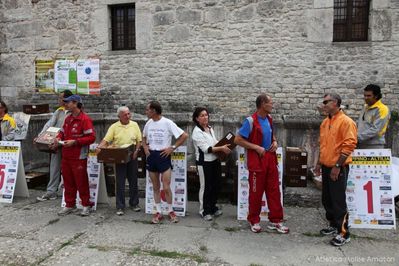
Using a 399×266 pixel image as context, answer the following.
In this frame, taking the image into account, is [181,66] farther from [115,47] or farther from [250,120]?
[250,120]

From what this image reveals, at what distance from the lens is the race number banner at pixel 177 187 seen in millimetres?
5102

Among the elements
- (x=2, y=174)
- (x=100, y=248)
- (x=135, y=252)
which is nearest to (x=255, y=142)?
(x=135, y=252)

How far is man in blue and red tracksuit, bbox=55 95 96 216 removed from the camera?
196 inches

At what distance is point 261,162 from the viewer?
4.38m

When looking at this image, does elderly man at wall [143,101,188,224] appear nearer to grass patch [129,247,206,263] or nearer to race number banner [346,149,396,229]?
grass patch [129,247,206,263]

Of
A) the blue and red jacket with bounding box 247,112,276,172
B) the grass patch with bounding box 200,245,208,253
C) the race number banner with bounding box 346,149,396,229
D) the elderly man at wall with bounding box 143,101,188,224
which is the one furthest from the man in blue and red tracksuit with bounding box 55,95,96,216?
the race number banner with bounding box 346,149,396,229

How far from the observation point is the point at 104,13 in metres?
10.7

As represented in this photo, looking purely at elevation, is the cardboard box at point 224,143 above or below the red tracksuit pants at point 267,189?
above

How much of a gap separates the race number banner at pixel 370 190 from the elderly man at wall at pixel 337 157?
42cm

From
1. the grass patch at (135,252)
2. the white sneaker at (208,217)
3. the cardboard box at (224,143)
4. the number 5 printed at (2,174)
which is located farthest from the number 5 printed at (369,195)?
the number 5 printed at (2,174)

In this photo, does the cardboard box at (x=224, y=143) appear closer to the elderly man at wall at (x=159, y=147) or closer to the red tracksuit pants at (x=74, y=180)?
the elderly man at wall at (x=159, y=147)

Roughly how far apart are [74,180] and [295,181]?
348 centimetres

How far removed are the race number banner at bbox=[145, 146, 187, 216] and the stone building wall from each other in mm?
5147

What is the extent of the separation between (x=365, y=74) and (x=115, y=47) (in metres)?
7.46
